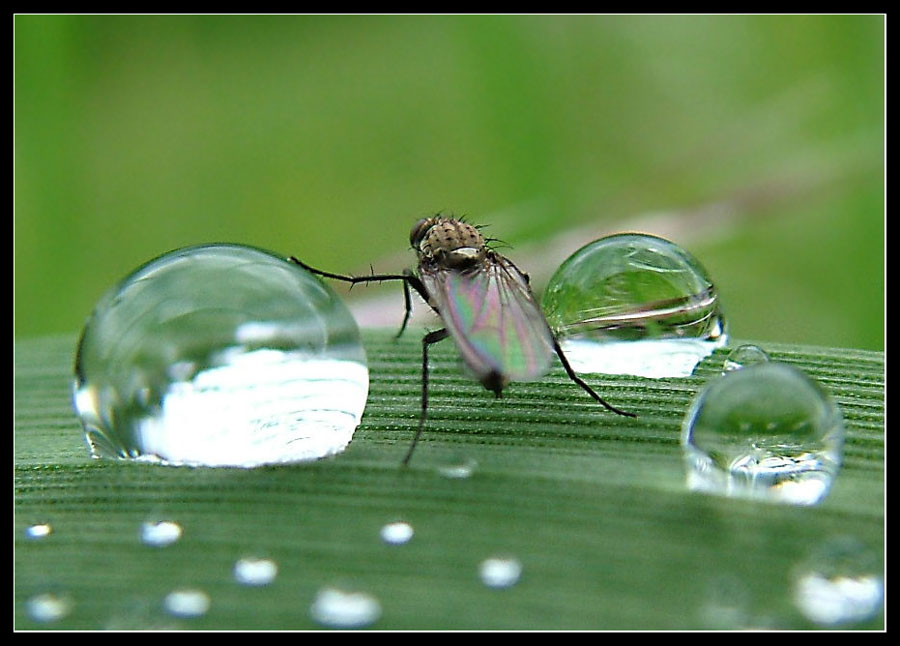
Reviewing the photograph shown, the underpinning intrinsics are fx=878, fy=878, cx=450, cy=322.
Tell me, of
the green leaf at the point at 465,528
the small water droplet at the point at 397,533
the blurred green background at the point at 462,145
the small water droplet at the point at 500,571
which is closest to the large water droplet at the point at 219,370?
the green leaf at the point at 465,528

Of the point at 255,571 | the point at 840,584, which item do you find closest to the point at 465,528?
the point at 255,571

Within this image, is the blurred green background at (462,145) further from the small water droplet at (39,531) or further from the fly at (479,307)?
the small water droplet at (39,531)

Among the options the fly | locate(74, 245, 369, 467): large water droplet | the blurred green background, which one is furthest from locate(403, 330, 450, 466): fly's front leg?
the blurred green background

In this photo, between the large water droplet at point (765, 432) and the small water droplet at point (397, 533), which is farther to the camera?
the large water droplet at point (765, 432)

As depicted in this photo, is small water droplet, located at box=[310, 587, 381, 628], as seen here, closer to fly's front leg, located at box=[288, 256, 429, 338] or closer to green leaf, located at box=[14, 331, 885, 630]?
green leaf, located at box=[14, 331, 885, 630]

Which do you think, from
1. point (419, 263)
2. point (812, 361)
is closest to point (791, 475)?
point (812, 361)

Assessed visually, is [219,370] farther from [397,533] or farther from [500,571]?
[500,571]

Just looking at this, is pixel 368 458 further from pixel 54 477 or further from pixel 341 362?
pixel 54 477
